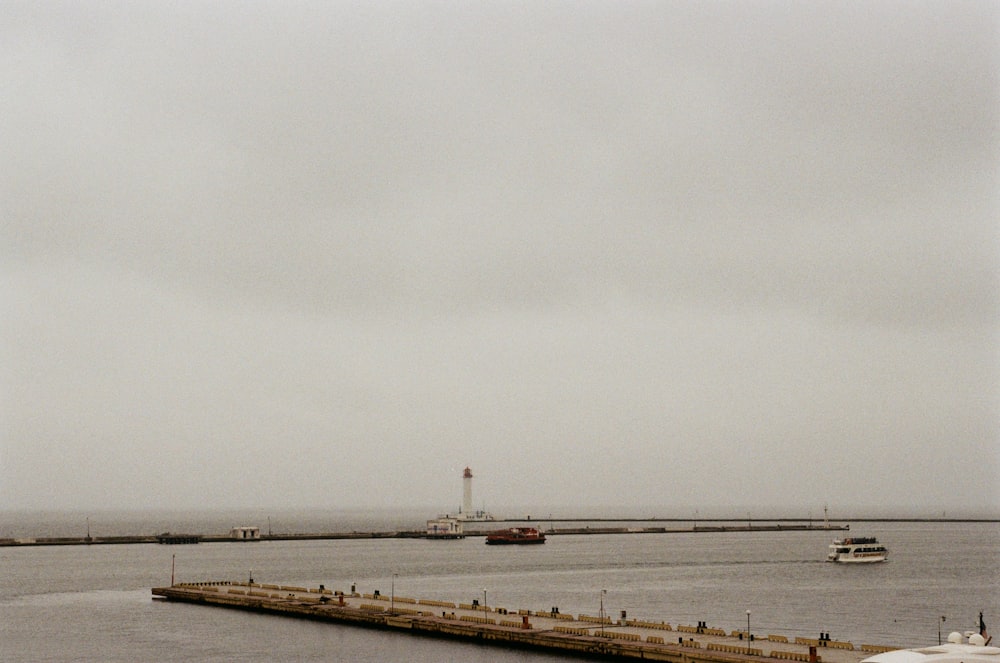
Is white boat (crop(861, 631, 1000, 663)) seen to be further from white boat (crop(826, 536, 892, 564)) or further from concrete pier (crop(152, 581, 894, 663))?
white boat (crop(826, 536, 892, 564))

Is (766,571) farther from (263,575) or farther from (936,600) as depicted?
(263,575)

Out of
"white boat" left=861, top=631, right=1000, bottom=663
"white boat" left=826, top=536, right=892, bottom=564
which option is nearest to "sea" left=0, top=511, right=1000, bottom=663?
"white boat" left=826, top=536, right=892, bottom=564

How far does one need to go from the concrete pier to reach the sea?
1.67 metres

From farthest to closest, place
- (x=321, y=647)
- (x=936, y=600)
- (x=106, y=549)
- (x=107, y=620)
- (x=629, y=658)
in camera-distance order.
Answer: (x=106, y=549) < (x=936, y=600) < (x=107, y=620) < (x=321, y=647) < (x=629, y=658)

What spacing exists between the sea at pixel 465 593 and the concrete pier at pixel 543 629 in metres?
1.67

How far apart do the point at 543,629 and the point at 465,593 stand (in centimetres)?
3975

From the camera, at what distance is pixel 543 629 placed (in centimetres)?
7206

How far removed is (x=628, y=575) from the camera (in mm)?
133500

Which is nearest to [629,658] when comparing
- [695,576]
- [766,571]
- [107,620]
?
[107,620]

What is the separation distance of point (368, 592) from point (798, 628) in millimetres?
48039

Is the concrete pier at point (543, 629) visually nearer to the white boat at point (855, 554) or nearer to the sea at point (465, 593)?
the sea at point (465, 593)

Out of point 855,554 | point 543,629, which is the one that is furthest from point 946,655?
point 855,554

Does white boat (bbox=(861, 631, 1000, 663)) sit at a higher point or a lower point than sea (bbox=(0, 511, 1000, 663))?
higher

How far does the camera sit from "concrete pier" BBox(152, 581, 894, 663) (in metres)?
59.4
